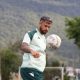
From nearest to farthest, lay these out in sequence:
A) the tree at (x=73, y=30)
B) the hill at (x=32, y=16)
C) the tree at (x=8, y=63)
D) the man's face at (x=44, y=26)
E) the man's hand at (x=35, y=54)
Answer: the man's hand at (x=35, y=54) → the man's face at (x=44, y=26) → the tree at (x=8, y=63) → the tree at (x=73, y=30) → the hill at (x=32, y=16)

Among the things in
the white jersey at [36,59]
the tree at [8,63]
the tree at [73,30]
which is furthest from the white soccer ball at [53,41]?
the tree at [73,30]

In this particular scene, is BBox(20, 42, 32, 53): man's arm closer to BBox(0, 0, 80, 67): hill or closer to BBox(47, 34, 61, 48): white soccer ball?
BBox(47, 34, 61, 48): white soccer ball

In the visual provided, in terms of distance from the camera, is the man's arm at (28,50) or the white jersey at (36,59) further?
the white jersey at (36,59)

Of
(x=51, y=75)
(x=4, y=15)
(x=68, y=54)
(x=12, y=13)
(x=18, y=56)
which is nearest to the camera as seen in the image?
(x=51, y=75)

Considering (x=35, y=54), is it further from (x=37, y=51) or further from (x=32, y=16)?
(x=32, y=16)

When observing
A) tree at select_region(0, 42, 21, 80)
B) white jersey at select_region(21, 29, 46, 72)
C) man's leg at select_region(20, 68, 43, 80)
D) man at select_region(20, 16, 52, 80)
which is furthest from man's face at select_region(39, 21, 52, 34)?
tree at select_region(0, 42, 21, 80)

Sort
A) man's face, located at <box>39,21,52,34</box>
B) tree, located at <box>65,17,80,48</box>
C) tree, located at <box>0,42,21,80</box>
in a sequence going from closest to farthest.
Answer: man's face, located at <box>39,21,52,34</box>
tree, located at <box>0,42,21,80</box>
tree, located at <box>65,17,80,48</box>

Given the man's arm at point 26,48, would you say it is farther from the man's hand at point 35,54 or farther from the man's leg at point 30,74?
the man's leg at point 30,74

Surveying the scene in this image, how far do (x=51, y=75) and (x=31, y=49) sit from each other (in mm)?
12135

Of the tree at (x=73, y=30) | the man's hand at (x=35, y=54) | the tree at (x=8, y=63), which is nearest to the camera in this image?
the man's hand at (x=35, y=54)

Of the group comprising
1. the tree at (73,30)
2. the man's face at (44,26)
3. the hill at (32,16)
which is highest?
the hill at (32,16)

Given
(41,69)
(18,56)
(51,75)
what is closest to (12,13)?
(18,56)

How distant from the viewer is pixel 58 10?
9856 cm

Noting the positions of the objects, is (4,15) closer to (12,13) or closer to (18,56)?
(12,13)
